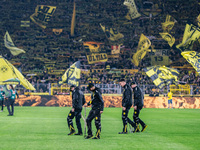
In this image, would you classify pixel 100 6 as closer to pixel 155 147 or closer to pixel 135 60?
pixel 135 60

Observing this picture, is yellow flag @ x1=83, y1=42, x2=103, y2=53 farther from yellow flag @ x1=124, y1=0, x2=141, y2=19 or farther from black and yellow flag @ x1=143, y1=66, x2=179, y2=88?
black and yellow flag @ x1=143, y1=66, x2=179, y2=88

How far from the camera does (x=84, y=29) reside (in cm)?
6000

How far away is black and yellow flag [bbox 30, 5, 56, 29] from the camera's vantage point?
5884 cm

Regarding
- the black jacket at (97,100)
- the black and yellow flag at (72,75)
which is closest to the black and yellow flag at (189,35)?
the black and yellow flag at (72,75)

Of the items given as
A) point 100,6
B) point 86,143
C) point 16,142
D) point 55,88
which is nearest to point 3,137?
point 16,142

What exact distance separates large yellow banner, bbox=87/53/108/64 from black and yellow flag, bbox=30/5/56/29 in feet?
34.0

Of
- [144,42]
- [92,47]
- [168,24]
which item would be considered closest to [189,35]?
[144,42]

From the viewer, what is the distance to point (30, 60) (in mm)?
55156

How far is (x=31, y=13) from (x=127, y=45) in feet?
53.3

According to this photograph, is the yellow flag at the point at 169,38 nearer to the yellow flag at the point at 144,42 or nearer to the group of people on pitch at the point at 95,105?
the yellow flag at the point at 144,42

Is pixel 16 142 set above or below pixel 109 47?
below

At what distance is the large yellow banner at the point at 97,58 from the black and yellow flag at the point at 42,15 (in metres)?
10.4

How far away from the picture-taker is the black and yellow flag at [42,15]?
5884 centimetres

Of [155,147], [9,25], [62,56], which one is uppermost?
[9,25]
